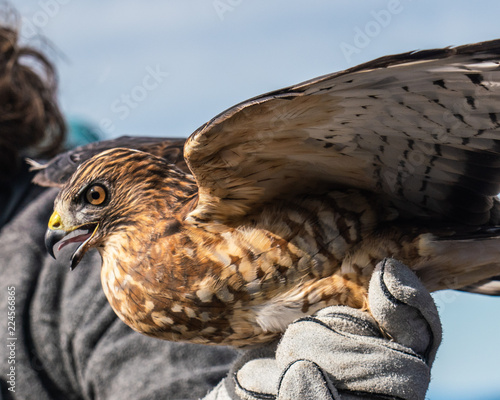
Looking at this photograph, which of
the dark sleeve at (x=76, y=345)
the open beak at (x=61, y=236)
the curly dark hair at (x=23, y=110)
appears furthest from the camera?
the curly dark hair at (x=23, y=110)

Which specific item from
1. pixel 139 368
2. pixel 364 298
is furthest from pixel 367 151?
pixel 139 368

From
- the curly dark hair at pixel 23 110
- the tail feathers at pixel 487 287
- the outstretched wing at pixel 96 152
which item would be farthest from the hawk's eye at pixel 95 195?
the curly dark hair at pixel 23 110

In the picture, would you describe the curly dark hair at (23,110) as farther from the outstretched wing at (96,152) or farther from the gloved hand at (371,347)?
the gloved hand at (371,347)

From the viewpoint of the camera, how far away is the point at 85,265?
302 cm

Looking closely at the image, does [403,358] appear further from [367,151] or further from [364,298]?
[367,151]

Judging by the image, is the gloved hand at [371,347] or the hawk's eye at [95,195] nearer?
the gloved hand at [371,347]

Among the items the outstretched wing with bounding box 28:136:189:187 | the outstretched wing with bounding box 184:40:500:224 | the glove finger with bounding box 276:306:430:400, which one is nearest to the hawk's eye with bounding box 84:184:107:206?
the outstretched wing with bounding box 184:40:500:224

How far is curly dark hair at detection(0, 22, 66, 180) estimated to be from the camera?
3.57 meters

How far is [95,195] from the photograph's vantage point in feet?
6.47

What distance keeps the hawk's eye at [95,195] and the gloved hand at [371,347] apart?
2.52ft

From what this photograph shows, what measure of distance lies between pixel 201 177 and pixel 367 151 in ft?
1.64

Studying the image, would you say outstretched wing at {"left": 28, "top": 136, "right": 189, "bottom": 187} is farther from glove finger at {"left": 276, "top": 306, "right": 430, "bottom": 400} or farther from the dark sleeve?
glove finger at {"left": 276, "top": 306, "right": 430, "bottom": 400}

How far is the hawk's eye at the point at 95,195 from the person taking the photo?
6.43 ft

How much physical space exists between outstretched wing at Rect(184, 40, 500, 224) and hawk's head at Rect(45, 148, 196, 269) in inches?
8.4
